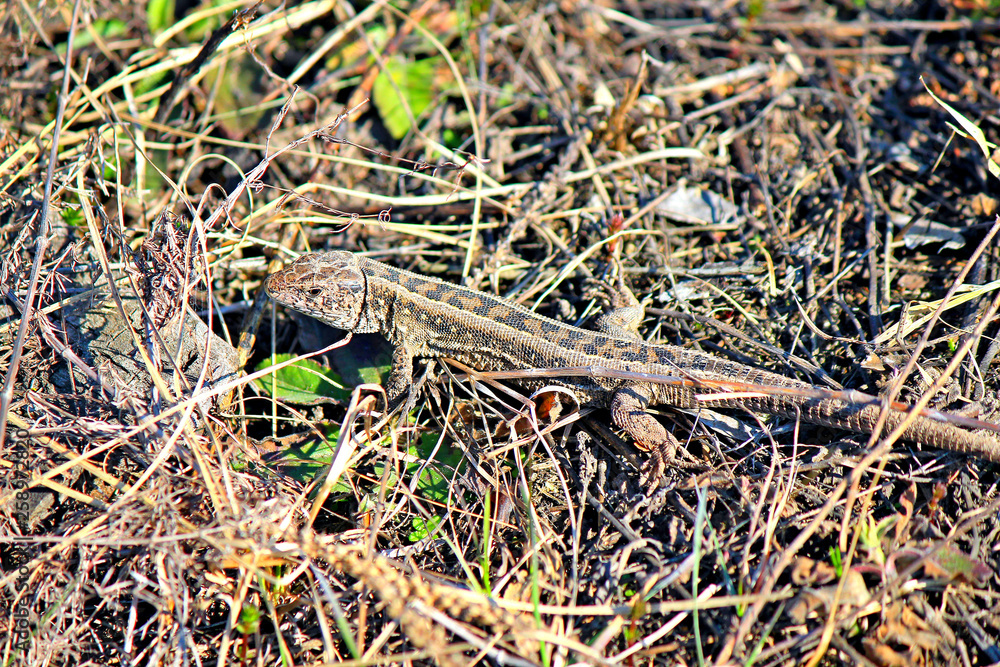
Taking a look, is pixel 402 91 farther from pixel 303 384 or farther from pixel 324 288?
pixel 303 384

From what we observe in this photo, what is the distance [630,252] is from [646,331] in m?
0.68

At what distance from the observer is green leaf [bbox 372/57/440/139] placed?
541 cm

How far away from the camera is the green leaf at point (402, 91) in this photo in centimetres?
541

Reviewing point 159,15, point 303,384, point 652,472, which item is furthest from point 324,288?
point 159,15

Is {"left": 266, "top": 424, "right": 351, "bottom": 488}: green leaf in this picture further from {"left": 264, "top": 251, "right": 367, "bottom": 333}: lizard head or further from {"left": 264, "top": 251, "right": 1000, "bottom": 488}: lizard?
{"left": 264, "top": 251, "right": 367, "bottom": 333}: lizard head

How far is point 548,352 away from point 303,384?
5.66ft

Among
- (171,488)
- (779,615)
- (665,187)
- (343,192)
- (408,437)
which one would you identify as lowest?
(779,615)

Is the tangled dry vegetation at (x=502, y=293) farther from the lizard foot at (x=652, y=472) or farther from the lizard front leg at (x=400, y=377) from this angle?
the lizard front leg at (x=400, y=377)

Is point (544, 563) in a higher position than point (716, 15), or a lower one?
lower

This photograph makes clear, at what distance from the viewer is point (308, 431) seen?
4125 mm

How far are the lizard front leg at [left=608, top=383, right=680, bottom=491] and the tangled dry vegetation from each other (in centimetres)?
10

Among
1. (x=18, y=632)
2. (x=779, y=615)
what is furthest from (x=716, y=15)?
(x=18, y=632)

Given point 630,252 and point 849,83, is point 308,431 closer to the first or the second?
point 630,252

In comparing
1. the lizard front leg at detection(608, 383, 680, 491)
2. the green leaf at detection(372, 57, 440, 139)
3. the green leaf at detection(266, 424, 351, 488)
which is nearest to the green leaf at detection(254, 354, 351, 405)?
the green leaf at detection(266, 424, 351, 488)
